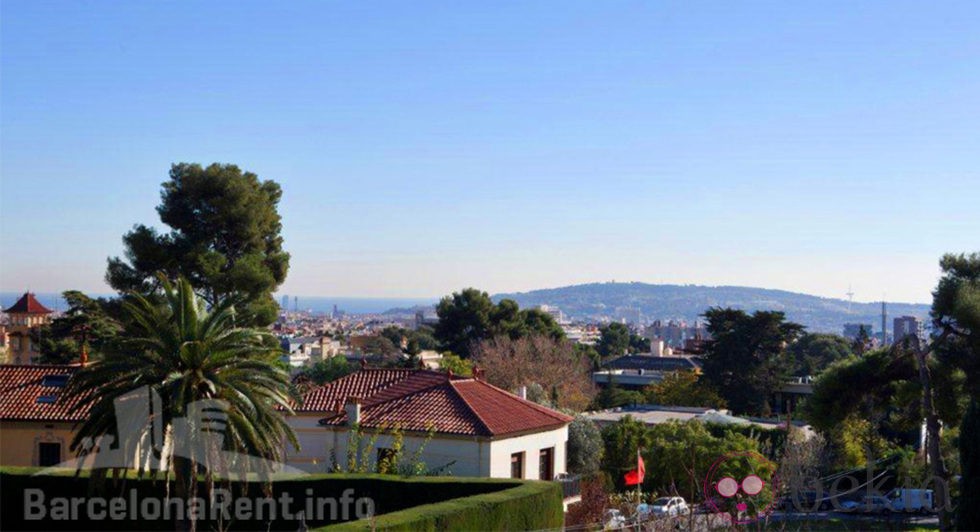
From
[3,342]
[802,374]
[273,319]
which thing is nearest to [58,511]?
[273,319]

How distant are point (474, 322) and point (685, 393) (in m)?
15.6

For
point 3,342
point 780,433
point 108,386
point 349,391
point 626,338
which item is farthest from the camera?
point 626,338

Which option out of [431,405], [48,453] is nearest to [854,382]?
[431,405]

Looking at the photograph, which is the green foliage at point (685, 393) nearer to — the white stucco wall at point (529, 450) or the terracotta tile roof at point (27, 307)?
the white stucco wall at point (529, 450)

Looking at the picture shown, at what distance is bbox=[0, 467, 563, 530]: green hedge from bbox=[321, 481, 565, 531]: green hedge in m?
0.02

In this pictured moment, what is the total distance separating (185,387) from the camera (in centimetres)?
1825

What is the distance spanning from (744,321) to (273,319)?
32.3 meters

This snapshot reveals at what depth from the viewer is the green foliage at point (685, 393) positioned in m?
60.9

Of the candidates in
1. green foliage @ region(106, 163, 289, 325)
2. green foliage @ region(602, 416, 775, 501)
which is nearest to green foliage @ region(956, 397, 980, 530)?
green foliage @ region(602, 416, 775, 501)

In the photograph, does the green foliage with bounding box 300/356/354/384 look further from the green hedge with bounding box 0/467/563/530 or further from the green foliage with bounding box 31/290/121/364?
the green hedge with bounding box 0/467/563/530

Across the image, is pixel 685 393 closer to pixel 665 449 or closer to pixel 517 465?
pixel 665 449

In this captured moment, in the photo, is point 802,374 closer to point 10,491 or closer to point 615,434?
point 615,434

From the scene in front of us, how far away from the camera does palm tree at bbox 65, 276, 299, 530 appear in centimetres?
1830

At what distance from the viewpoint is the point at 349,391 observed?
103 feet
